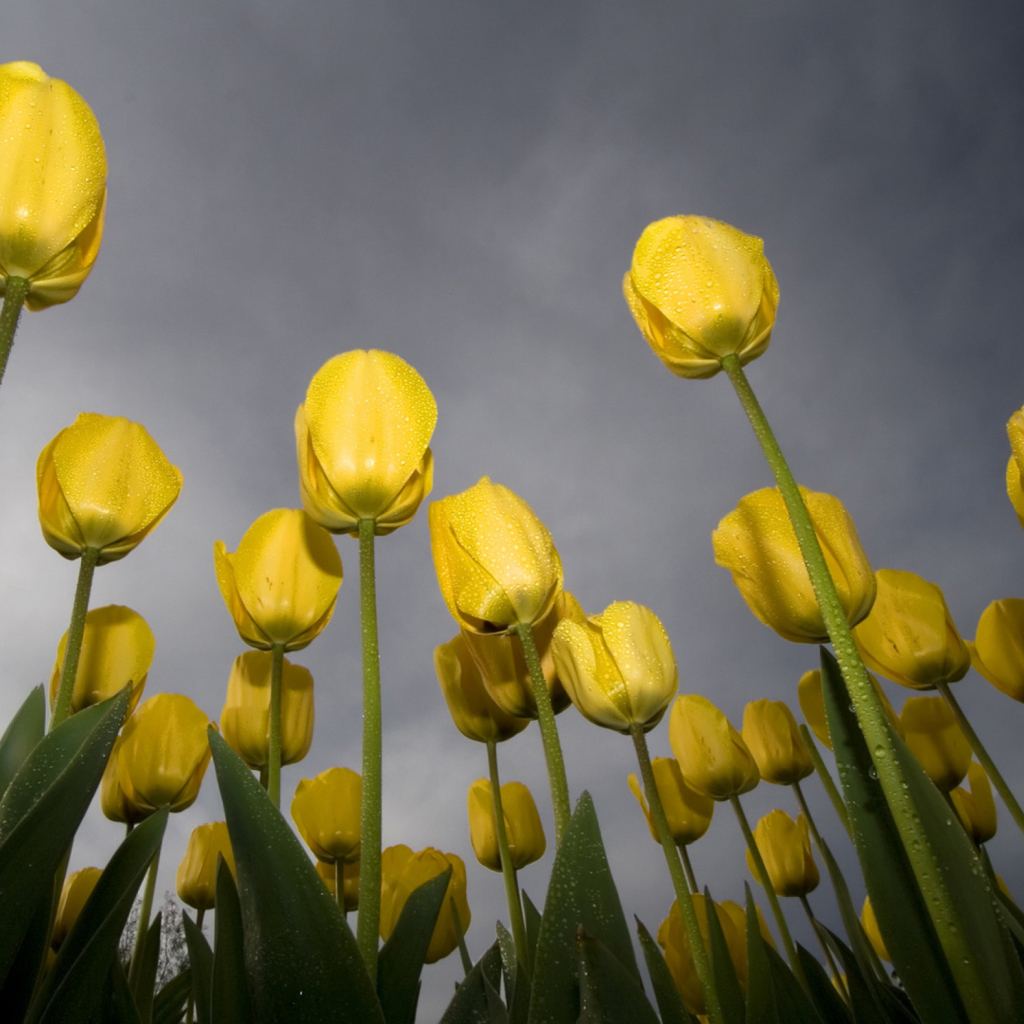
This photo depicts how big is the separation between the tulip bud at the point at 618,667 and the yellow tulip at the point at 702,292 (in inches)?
14.6

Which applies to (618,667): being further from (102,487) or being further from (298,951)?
(102,487)

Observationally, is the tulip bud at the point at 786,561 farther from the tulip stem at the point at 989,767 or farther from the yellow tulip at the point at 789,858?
the yellow tulip at the point at 789,858

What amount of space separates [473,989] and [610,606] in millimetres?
511

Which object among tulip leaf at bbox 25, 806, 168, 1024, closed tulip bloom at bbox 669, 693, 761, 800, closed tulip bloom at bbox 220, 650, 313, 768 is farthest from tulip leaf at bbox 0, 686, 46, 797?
closed tulip bloom at bbox 669, 693, 761, 800

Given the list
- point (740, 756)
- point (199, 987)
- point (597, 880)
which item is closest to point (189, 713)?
point (199, 987)

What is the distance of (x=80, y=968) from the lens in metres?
0.65

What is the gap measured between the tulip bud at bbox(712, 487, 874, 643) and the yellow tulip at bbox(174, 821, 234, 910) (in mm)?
1357

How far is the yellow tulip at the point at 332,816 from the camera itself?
65.2 inches

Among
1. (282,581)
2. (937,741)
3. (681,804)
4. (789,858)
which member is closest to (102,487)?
(282,581)

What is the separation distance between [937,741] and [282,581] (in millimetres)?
1390

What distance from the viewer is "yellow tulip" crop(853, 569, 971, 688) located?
1.41 m

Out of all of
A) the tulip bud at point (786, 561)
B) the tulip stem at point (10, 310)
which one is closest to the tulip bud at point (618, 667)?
the tulip bud at point (786, 561)

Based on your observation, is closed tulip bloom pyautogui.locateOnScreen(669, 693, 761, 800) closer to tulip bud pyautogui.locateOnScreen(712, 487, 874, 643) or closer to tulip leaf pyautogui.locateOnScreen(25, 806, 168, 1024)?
tulip bud pyautogui.locateOnScreen(712, 487, 874, 643)

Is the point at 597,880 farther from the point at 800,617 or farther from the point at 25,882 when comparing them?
the point at 800,617
